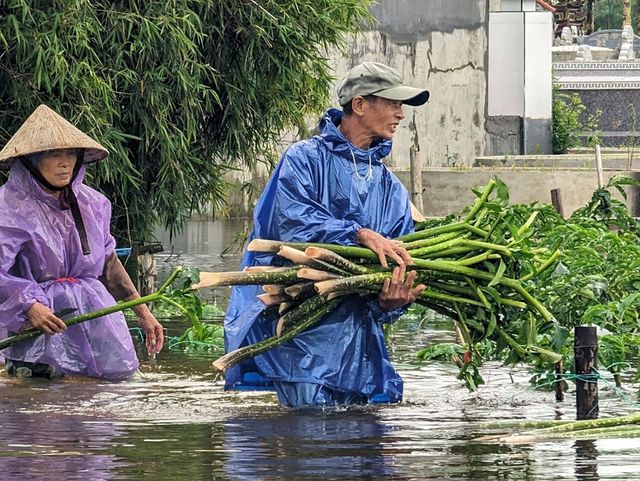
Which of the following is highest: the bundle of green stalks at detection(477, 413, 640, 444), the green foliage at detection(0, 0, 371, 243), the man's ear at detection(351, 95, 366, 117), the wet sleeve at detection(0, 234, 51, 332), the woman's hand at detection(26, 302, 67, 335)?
the green foliage at detection(0, 0, 371, 243)

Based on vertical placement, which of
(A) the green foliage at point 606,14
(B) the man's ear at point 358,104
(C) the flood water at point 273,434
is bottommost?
(C) the flood water at point 273,434

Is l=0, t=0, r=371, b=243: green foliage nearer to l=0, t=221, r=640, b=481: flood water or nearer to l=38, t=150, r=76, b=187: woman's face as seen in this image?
l=0, t=221, r=640, b=481: flood water

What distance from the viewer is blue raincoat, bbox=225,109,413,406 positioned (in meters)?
7.70

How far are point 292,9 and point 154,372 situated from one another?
434 cm

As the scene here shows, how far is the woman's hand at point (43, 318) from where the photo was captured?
329 inches

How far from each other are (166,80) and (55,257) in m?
4.39

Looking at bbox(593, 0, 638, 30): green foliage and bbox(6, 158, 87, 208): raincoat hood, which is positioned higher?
bbox(593, 0, 638, 30): green foliage

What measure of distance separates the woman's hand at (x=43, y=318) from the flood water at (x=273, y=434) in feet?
1.30

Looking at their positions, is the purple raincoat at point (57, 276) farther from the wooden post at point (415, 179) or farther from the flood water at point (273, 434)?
the wooden post at point (415, 179)

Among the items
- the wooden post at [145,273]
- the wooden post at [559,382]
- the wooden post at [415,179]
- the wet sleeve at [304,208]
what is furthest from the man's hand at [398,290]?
the wooden post at [415,179]

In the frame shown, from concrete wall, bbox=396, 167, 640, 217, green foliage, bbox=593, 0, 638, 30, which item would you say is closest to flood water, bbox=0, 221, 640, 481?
concrete wall, bbox=396, 167, 640, 217

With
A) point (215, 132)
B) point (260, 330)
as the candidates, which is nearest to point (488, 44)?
point (215, 132)

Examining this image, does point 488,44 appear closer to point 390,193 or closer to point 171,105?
point 171,105

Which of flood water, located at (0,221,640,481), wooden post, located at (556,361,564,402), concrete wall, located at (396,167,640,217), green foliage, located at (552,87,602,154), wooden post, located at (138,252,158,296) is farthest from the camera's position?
green foliage, located at (552,87,602,154)
